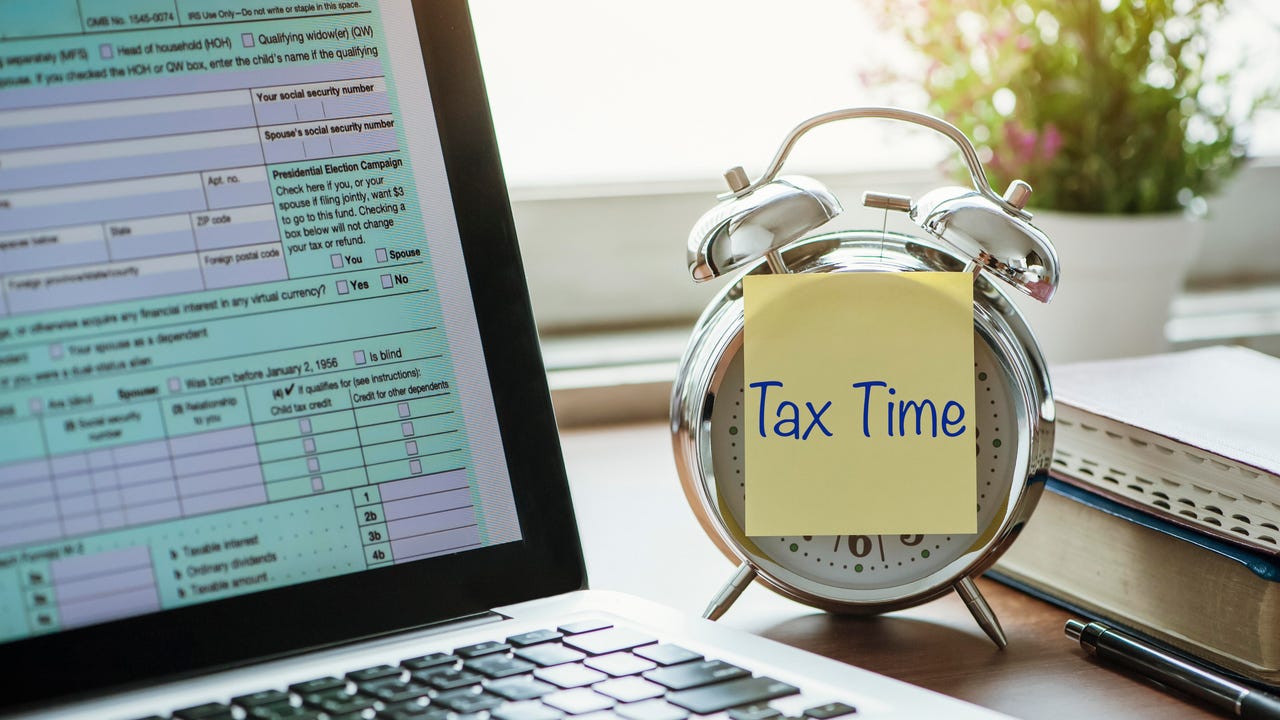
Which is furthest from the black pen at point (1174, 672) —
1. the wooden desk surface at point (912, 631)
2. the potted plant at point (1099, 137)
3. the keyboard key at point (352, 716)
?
the potted plant at point (1099, 137)

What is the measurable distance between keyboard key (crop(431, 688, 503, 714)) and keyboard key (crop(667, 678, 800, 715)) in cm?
7

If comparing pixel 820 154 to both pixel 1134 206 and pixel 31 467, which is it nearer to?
pixel 1134 206

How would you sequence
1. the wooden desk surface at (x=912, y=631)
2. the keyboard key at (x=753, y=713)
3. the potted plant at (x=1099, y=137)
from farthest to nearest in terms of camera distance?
the potted plant at (x=1099, y=137) → the wooden desk surface at (x=912, y=631) → the keyboard key at (x=753, y=713)

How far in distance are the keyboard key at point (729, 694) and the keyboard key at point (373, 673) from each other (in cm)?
11

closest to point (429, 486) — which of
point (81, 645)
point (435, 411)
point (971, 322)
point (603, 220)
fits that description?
point (435, 411)

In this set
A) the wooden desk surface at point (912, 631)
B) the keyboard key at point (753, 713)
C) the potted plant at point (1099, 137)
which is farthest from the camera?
the potted plant at point (1099, 137)

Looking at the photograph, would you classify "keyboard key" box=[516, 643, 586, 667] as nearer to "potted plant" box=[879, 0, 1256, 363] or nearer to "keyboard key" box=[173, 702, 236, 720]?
"keyboard key" box=[173, 702, 236, 720]

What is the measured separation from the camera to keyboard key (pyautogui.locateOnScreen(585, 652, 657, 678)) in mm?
459

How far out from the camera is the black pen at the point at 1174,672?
0.51 metres

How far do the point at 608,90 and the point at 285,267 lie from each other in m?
0.77

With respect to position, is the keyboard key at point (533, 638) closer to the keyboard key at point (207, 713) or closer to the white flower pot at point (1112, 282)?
the keyboard key at point (207, 713)

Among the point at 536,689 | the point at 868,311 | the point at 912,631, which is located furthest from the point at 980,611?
the point at 536,689

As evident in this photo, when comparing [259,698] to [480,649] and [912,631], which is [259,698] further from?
[912,631]

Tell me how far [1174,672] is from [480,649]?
0.32 m
